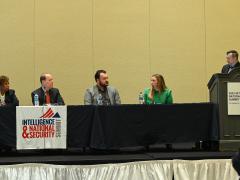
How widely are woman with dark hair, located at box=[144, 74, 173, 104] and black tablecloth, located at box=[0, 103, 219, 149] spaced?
503 millimetres

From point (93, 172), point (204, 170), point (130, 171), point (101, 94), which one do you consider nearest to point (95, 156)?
point (93, 172)

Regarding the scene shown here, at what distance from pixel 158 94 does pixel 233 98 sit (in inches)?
51.7

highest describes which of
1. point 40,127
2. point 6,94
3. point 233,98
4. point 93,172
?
point 6,94

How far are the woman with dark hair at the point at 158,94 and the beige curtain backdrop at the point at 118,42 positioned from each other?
3245mm

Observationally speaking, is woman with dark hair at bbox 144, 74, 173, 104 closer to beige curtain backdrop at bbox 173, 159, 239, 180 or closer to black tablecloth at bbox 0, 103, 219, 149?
black tablecloth at bbox 0, 103, 219, 149

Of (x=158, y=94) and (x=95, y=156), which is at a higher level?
(x=158, y=94)

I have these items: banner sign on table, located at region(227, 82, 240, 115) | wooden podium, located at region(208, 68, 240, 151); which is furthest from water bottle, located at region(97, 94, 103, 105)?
banner sign on table, located at region(227, 82, 240, 115)

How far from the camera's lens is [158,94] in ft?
27.9

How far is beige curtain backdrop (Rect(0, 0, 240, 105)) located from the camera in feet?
37.6

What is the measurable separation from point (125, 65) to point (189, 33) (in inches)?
69.7

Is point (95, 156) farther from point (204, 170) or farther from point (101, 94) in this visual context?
point (204, 170)

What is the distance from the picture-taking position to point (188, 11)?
39.1 ft

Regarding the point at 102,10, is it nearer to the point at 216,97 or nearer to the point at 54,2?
the point at 54,2

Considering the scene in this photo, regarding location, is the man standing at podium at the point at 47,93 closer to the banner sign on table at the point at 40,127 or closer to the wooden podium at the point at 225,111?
the banner sign on table at the point at 40,127
